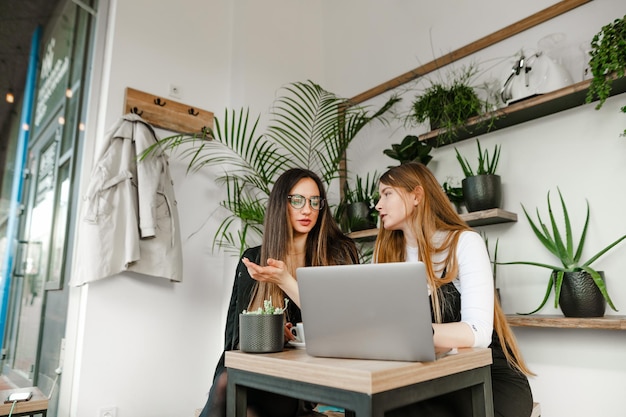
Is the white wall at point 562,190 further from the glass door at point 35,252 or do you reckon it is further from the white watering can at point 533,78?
→ the glass door at point 35,252

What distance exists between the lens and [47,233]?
235 cm

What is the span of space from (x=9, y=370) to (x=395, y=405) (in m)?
2.13

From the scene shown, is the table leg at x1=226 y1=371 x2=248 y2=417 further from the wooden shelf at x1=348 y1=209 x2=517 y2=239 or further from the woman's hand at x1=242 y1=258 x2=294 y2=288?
the wooden shelf at x1=348 y1=209 x2=517 y2=239

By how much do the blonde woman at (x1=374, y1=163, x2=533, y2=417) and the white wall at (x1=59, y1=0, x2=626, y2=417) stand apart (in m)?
0.91

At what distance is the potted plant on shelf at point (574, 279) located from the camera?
1770 mm

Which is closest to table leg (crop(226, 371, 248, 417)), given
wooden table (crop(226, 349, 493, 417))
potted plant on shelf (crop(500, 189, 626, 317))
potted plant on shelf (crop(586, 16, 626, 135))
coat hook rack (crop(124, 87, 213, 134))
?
wooden table (crop(226, 349, 493, 417))

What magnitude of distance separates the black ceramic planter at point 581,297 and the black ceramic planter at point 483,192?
17.3 inches

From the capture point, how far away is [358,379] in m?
0.69

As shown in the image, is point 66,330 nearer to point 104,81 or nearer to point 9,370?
point 9,370

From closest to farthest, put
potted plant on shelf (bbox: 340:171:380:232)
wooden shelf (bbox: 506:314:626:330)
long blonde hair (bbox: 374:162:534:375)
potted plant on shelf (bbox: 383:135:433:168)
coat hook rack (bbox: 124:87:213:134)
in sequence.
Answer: long blonde hair (bbox: 374:162:534:375) → wooden shelf (bbox: 506:314:626:330) → potted plant on shelf (bbox: 383:135:433:168) → coat hook rack (bbox: 124:87:213:134) → potted plant on shelf (bbox: 340:171:380:232)

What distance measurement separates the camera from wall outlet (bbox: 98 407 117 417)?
2.15 metres

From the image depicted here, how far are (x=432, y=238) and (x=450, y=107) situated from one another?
3.47 ft

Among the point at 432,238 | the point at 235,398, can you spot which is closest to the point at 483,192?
the point at 432,238

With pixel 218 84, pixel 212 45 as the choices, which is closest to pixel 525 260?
pixel 218 84
